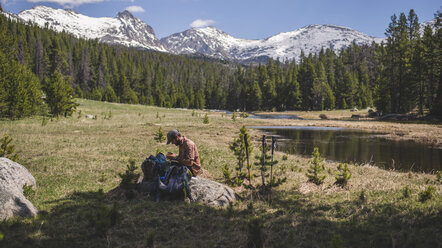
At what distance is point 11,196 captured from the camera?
642 cm

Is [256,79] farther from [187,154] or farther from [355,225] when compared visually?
[355,225]

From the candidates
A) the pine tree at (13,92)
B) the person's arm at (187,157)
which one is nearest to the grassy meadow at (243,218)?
the person's arm at (187,157)

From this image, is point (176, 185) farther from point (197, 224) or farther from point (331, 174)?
point (331, 174)

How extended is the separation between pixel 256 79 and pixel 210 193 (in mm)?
108149

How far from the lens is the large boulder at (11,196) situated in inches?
241

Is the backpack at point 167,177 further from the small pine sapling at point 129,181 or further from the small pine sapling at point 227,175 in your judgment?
the small pine sapling at point 227,175

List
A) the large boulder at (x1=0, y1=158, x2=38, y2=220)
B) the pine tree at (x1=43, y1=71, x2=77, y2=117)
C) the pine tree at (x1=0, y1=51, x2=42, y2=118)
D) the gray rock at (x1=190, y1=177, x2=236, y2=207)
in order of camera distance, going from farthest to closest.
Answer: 1. the pine tree at (x1=43, y1=71, x2=77, y2=117)
2. the pine tree at (x1=0, y1=51, x2=42, y2=118)
3. the gray rock at (x1=190, y1=177, x2=236, y2=207)
4. the large boulder at (x1=0, y1=158, x2=38, y2=220)

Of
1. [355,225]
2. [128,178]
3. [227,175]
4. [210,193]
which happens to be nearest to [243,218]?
[210,193]

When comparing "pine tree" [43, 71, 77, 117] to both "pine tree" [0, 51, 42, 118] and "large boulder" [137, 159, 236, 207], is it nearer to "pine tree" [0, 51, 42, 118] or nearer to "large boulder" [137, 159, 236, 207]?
"pine tree" [0, 51, 42, 118]

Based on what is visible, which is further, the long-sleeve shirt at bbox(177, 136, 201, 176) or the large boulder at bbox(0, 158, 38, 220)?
the long-sleeve shirt at bbox(177, 136, 201, 176)

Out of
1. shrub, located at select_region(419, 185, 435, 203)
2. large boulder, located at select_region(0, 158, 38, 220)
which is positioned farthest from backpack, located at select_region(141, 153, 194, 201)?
shrub, located at select_region(419, 185, 435, 203)

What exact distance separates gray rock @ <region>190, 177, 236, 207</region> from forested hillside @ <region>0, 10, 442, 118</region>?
2909 centimetres

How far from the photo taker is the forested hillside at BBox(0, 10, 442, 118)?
33812 mm

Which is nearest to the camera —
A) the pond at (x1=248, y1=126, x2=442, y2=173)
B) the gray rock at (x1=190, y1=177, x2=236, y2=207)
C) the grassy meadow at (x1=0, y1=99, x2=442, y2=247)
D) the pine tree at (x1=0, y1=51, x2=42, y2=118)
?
the grassy meadow at (x1=0, y1=99, x2=442, y2=247)
